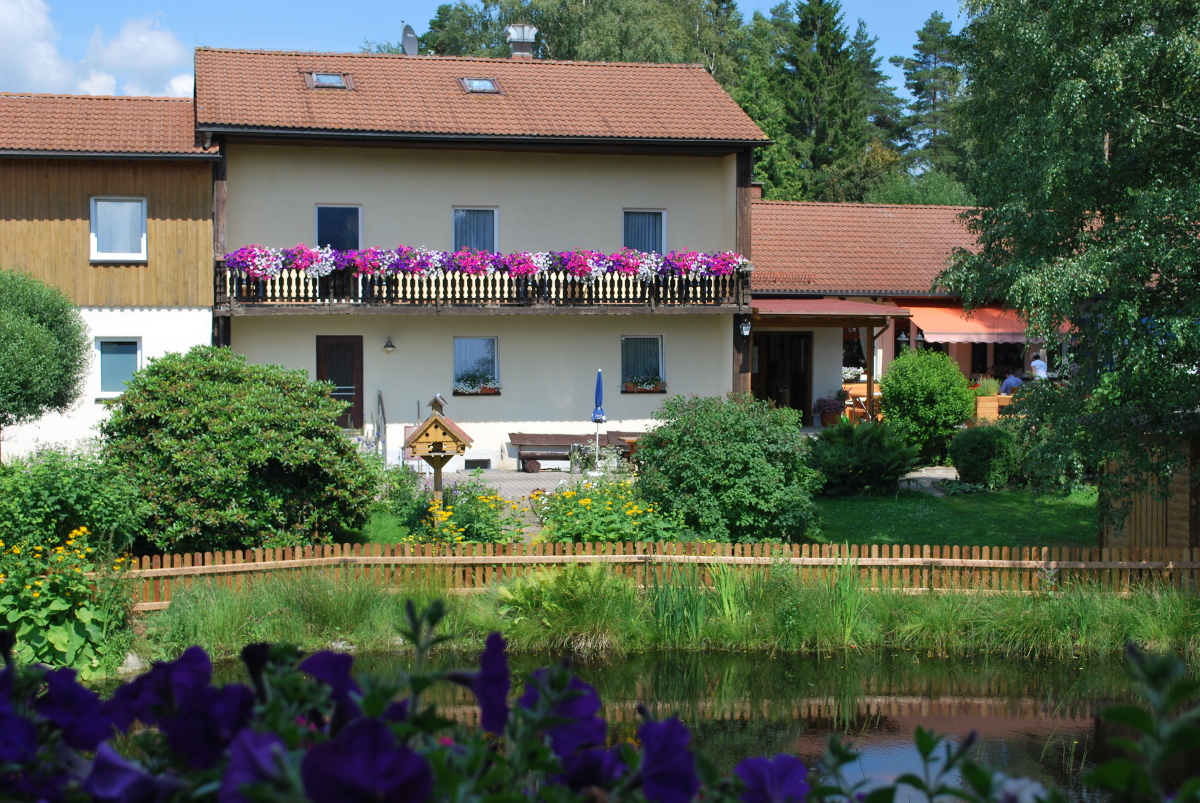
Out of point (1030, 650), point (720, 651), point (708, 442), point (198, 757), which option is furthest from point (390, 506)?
point (198, 757)

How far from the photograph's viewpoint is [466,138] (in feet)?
68.5

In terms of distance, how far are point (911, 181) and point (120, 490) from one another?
4253 centimetres

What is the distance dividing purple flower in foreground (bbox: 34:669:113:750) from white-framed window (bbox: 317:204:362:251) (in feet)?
65.3

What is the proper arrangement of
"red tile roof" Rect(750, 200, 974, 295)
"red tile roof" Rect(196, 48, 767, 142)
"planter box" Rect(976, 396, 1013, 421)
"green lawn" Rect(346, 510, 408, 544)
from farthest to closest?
1. "red tile roof" Rect(750, 200, 974, 295)
2. "planter box" Rect(976, 396, 1013, 421)
3. "red tile roof" Rect(196, 48, 767, 142)
4. "green lawn" Rect(346, 510, 408, 544)

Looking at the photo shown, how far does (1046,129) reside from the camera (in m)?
10.5

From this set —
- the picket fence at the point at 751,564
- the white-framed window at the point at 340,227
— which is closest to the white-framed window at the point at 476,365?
the white-framed window at the point at 340,227

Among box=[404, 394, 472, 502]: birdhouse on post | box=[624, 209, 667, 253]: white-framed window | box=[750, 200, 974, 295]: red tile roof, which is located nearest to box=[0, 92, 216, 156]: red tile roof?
box=[624, 209, 667, 253]: white-framed window

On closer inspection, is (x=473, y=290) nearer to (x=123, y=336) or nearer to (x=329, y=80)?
(x=329, y=80)

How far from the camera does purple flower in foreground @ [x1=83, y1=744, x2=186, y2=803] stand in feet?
5.52

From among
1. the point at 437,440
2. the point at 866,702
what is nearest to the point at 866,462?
the point at 437,440

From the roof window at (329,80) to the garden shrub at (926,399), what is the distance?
1203 cm

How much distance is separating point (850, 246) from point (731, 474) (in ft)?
54.4

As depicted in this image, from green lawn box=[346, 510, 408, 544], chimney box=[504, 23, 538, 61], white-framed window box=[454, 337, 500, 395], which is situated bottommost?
green lawn box=[346, 510, 408, 544]

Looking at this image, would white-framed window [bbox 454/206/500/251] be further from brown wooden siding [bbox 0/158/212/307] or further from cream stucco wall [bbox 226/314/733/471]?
brown wooden siding [bbox 0/158/212/307]
